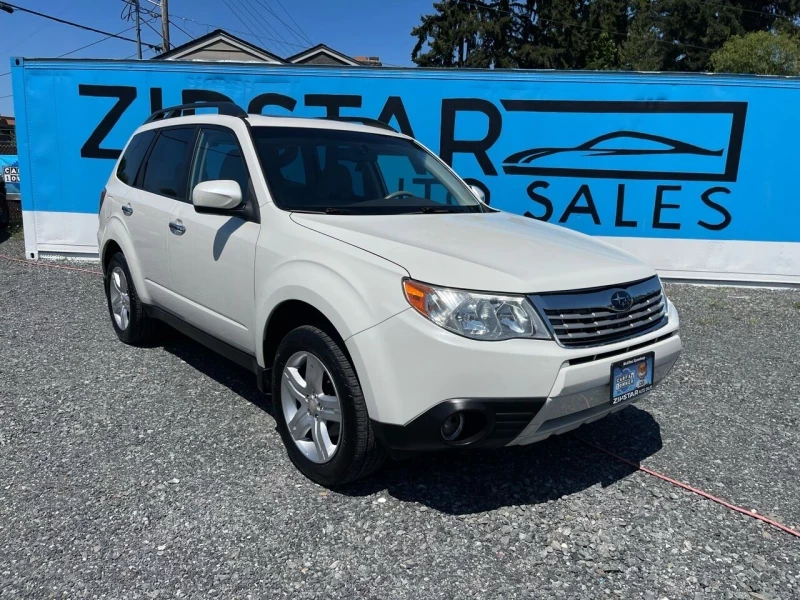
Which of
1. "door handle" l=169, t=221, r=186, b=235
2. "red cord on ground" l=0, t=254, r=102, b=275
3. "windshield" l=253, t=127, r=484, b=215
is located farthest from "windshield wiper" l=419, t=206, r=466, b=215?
"red cord on ground" l=0, t=254, r=102, b=275

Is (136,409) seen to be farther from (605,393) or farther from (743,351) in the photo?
(743,351)

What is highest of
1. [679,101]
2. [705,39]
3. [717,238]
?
[705,39]

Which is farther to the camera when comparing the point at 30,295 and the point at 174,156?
the point at 30,295

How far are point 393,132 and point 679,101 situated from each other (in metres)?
5.32

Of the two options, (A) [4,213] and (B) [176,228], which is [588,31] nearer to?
(A) [4,213]

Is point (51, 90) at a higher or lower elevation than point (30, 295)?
higher

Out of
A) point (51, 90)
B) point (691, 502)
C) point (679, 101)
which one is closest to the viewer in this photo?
point (691, 502)

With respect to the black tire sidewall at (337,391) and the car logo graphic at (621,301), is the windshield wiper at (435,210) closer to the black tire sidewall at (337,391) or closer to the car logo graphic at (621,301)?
the black tire sidewall at (337,391)

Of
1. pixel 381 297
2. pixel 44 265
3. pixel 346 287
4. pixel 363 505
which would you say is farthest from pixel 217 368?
pixel 44 265

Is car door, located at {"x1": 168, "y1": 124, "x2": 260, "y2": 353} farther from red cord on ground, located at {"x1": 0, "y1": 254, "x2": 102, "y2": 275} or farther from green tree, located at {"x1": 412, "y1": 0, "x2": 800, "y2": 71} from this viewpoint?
green tree, located at {"x1": 412, "y1": 0, "x2": 800, "y2": 71}

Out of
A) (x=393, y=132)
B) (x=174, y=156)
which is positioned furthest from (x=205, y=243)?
(x=393, y=132)

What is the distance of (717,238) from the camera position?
8430 mm

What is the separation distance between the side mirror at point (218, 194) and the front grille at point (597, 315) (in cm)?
168

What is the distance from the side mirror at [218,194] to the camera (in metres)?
3.32
